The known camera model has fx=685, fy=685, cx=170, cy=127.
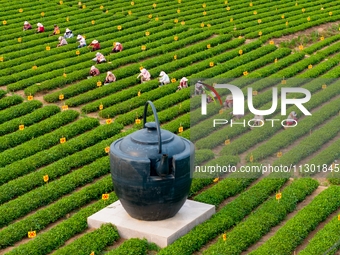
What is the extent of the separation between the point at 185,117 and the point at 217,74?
5020 mm

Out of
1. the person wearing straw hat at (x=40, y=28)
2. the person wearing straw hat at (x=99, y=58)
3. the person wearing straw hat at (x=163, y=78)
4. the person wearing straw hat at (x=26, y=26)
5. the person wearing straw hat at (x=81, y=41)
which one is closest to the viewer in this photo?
the person wearing straw hat at (x=163, y=78)

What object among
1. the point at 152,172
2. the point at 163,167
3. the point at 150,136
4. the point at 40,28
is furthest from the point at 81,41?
the point at 163,167

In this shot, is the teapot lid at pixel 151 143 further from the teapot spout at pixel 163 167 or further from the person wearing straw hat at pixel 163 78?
the person wearing straw hat at pixel 163 78

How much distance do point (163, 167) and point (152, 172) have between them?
0.29 metres

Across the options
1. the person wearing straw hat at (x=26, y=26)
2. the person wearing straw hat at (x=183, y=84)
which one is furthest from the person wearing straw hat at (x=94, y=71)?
the person wearing straw hat at (x=26, y=26)

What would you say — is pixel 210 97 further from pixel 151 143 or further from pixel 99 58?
pixel 151 143

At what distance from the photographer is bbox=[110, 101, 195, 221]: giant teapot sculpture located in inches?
534

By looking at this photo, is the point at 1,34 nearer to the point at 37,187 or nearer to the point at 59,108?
the point at 59,108

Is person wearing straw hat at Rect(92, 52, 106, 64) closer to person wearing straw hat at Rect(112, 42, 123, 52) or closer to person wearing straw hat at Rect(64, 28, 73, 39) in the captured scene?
person wearing straw hat at Rect(112, 42, 123, 52)

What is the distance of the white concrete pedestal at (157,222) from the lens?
13836 millimetres

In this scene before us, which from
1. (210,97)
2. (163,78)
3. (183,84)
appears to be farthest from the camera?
(163,78)

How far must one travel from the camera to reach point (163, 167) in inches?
531

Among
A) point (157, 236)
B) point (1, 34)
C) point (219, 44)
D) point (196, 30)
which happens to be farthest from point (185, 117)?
point (1, 34)

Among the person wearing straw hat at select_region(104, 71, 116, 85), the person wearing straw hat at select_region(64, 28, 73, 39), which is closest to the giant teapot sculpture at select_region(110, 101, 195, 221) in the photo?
the person wearing straw hat at select_region(104, 71, 116, 85)
